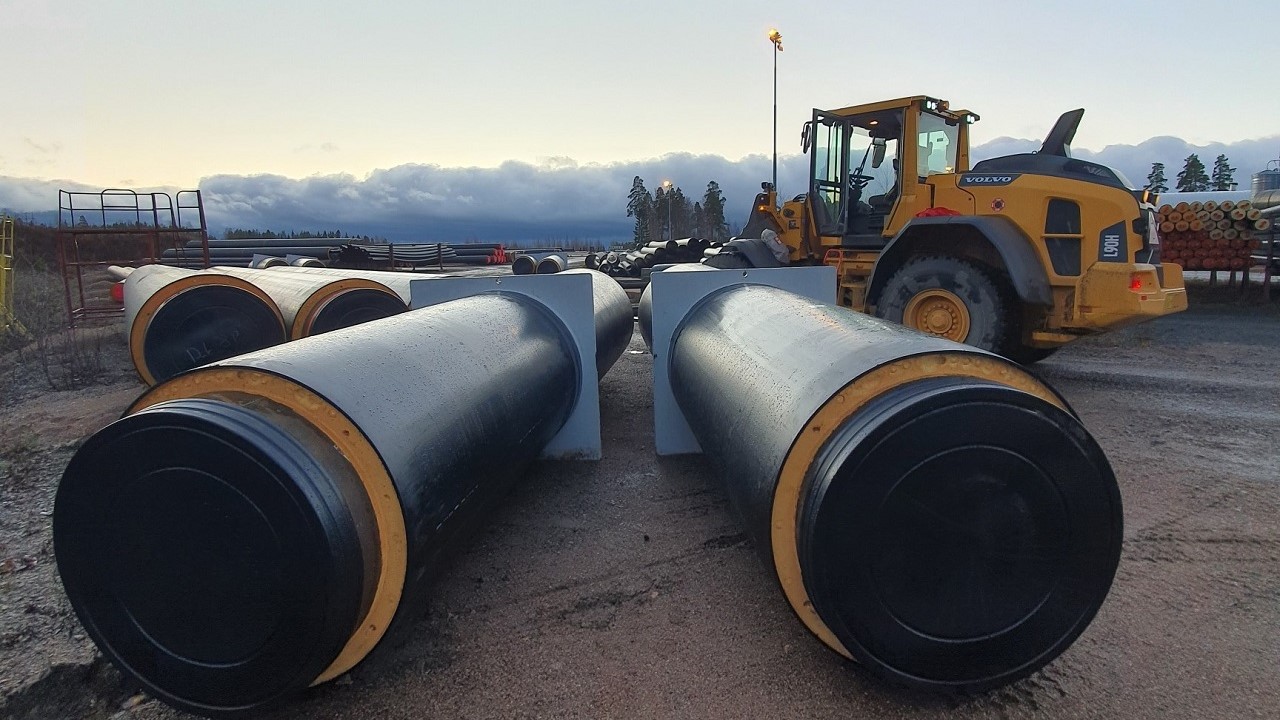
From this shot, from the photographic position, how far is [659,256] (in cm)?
1576

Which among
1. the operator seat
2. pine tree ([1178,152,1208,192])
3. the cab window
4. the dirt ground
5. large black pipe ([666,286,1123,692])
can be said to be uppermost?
pine tree ([1178,152,1208,192])

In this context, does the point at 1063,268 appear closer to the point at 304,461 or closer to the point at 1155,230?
the point at 1155,230

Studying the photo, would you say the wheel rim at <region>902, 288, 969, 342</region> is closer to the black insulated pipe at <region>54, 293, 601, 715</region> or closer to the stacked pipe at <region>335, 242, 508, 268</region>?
the black insulated pipe at <region>54, 293, 601, 715</region>

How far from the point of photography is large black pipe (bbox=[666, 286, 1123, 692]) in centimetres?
174

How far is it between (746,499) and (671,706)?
26.6 inches

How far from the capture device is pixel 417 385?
229cm

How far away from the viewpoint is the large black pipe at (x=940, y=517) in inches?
68.6

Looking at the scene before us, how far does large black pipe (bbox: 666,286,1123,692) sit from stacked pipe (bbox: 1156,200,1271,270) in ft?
45.0

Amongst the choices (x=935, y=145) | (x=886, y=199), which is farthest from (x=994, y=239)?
(x=935, y=145)

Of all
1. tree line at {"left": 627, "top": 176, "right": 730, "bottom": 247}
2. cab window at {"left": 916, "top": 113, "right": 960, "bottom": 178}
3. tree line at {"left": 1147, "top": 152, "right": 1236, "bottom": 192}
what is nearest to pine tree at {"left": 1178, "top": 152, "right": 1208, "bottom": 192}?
tree line at {"left": 1147, "top": 152, "right": 1236, "bottom": 192}

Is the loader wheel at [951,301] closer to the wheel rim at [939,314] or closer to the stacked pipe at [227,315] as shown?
the wheel rim at [939,314]

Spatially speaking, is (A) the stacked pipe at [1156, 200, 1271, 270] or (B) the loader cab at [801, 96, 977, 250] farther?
(A) the stacked pipe at [1156, 200, 1271, 270]

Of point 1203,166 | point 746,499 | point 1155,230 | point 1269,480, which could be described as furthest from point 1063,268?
point 1203,166

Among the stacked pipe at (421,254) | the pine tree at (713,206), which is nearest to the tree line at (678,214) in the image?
the pine tree at (713,206)
